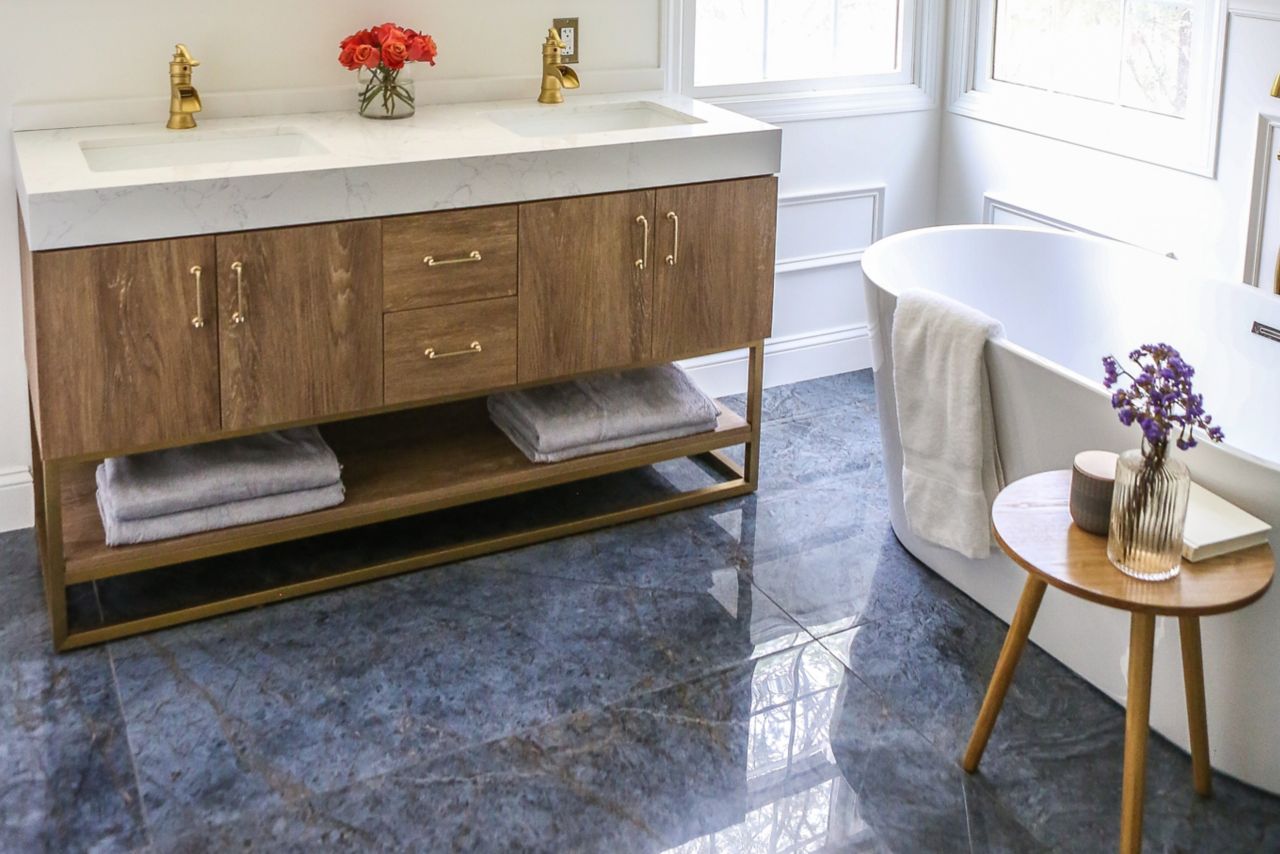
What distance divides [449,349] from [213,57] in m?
0.83

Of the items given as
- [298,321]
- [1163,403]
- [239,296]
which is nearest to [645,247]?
[298,321]

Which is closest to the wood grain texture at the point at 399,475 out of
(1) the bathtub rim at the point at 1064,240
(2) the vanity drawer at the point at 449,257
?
Result: (2) the vanity drawer at the point at 449,257

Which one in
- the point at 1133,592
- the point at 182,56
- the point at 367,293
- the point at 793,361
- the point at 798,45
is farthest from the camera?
the point at 793,361

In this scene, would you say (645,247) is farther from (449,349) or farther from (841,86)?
(841,86)

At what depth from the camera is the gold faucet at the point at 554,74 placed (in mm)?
3281

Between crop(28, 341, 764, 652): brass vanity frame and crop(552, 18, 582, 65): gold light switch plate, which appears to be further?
crop(552, 18, 582, 65): gold light switch plate

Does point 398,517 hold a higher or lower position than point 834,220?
lower

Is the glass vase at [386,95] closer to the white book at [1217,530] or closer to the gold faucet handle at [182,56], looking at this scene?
the gold faucet handle at [182,56]

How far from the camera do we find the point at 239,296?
2.65m

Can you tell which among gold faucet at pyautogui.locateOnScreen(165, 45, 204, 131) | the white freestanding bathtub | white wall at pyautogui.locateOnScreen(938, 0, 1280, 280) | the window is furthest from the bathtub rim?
gold faucet at pyautogui.locateOnScreen(165, 45, 204, 131)

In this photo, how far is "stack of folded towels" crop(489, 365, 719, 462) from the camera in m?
3.12

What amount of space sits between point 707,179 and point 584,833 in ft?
4.74

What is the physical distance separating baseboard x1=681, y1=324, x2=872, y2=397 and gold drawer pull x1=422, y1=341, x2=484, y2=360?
1016mm

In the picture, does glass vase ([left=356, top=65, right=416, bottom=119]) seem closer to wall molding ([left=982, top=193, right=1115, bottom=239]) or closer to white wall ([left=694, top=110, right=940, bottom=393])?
white wall ([left=694, top=110, right=940, bottom=393])
